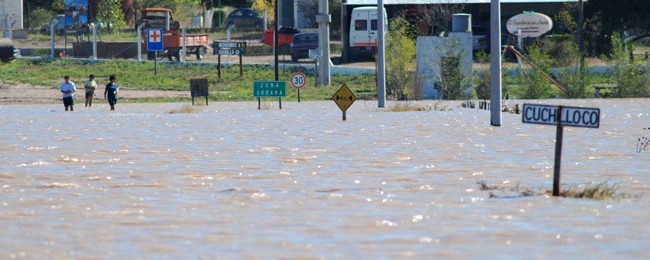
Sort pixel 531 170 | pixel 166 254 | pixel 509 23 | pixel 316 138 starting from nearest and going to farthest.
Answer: pixel 166 254 → pixel 531 170 → pixel 316 138 → pixel 509 23

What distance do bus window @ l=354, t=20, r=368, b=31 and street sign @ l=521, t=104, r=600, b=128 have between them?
50.1 metres

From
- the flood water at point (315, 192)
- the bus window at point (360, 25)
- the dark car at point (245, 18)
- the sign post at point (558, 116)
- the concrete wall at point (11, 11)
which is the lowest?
the flood water at point (315, 192)

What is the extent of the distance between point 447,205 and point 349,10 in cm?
5655

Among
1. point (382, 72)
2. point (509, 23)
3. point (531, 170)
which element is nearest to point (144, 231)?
point (531, 170)

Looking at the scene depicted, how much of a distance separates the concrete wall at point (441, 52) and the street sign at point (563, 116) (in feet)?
100

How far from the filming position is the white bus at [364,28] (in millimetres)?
65500

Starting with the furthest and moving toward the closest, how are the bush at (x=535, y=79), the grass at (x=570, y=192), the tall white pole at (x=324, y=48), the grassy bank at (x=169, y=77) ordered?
the tall white pole at (x=324, y=48)
the grassy bank at (x=169, y=77)
the bush at (x=535, y=79)
the grass at (x=570, y=192)

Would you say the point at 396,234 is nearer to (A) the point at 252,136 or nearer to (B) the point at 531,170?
(B) the point at 531,170

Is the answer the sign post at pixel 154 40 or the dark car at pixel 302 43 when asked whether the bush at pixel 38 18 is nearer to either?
the dark car at pixel 302 43

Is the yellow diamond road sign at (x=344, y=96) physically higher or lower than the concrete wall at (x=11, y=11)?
lower

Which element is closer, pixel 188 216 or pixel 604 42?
pixel 188 216

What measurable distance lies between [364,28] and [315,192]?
163 feet

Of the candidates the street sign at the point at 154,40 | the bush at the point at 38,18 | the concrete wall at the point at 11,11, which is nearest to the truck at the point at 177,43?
the street sign at the point at 154,40

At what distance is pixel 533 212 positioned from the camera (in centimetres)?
1415
